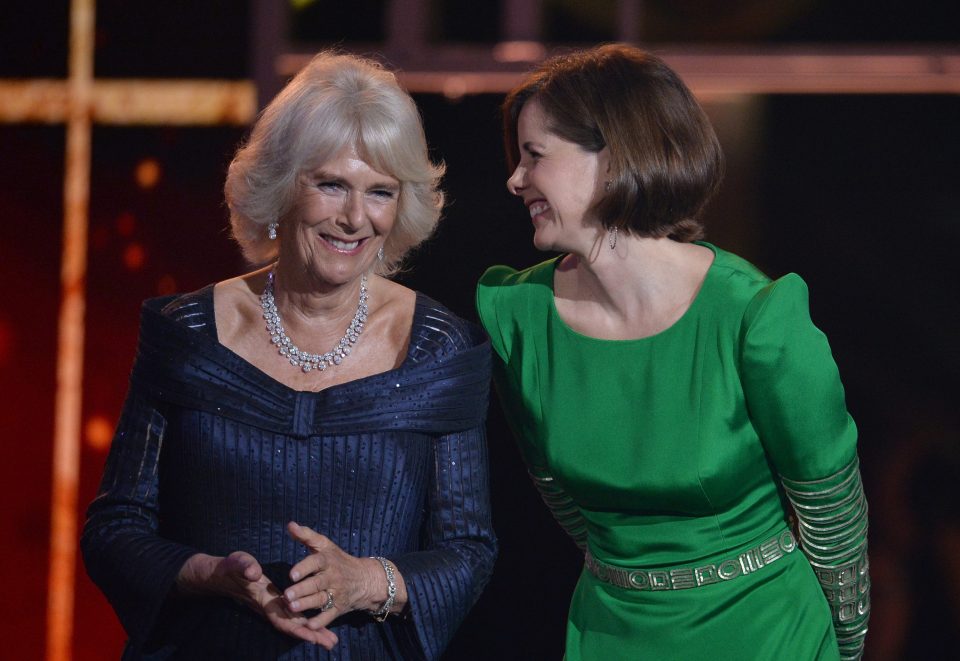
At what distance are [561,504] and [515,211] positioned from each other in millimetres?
1025

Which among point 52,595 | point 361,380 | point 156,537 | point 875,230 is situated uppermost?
point 875,230

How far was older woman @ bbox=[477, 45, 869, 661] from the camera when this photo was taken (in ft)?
6.52

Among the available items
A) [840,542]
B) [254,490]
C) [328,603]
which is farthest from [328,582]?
[840,542]

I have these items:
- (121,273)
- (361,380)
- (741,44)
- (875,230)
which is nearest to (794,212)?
(875,230)

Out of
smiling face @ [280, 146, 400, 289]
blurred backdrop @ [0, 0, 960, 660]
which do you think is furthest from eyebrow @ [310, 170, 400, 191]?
blurred backdrop @ [0, 0, 960, 660]

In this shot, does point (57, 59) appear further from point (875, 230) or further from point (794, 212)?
point (875, 230)

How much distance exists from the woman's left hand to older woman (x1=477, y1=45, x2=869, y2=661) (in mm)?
415

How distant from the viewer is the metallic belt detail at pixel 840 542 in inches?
80.2

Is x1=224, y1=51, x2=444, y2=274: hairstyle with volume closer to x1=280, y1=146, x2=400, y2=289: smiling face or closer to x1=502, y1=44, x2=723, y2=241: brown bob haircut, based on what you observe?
x1=280, y1=146, x2=400, y2=289: smiling face

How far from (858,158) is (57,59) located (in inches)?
88.2

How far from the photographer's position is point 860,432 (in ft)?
10.2

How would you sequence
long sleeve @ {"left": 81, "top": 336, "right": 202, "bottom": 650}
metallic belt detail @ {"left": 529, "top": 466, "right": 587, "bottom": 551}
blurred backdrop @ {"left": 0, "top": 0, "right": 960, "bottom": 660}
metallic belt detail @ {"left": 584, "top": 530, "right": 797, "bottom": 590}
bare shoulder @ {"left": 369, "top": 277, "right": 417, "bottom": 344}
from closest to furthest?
long sleeve @ {"left": 81, "top": 336, "right": 202, "bottom": 650} → metallic belt detail @ {"left": 584, "top": 530, "right": 797, "bottom": 590} → bare shoulder @ {"left": 369, "top": 277, "right": 417, "bottom": 344} → metallic belt detail @ {"left": 529, "top": 466, "right": 587, "bottom": 551} → blurred backdrop @ {"left": 0, "top": 0, "right": 960, "bottom": 660}

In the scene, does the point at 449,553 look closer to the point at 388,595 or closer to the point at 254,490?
the point at 388,595

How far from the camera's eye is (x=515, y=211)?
122 inches
